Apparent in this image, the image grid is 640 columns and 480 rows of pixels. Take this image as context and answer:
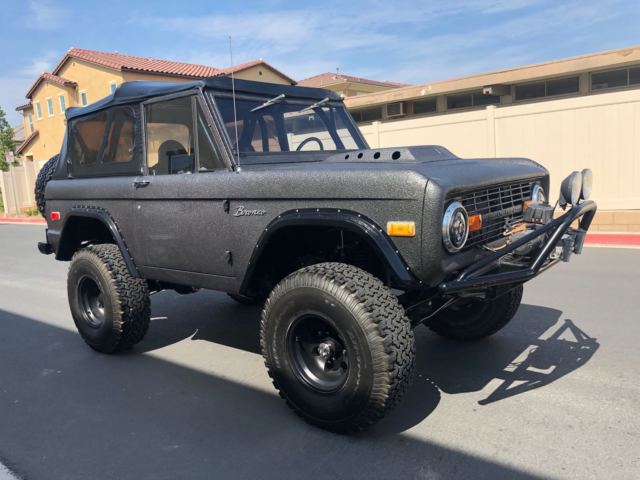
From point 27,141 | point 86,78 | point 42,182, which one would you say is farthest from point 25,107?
point 42,182

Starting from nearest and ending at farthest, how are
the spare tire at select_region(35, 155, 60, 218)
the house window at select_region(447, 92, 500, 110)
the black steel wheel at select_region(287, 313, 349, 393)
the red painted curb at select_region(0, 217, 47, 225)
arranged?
the black steel wheel at select_region(287, 313, 349, 393) → the spare tire at select_region(35, 155, 60, 218) → the house window at select_region(447, 92, 500, 110) → the red painted curb at select_region(0, 217, 47, 225)

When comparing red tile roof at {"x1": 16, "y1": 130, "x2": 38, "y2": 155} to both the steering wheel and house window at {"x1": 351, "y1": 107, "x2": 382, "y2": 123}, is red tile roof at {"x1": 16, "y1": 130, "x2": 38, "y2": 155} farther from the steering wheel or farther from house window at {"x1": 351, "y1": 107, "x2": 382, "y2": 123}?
the steering wheel

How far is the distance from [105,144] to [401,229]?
9.60 ft

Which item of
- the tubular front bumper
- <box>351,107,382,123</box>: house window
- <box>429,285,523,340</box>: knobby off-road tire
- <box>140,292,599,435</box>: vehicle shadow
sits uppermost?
<box>351,107,382,123</box>: house window

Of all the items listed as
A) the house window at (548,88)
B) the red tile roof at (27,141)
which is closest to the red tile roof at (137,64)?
the red tile roof at (27,141)

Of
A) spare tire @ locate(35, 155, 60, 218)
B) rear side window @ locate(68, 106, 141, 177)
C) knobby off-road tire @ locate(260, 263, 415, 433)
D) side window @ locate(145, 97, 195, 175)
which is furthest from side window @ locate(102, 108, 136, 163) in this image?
knobby off-road tire @ locate(260, 263, 415, 433)

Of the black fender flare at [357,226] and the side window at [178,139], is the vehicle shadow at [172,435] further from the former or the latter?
the side window at [178,139]

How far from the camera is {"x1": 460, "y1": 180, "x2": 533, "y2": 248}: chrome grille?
3.07 m

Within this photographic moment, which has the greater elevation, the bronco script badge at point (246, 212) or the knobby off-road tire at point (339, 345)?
the bronco script badge at point (246, 212)

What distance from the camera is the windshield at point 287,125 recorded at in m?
3.85

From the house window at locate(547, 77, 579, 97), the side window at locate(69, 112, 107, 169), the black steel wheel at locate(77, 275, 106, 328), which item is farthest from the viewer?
the house window at locate(547, 77, 579, 97)

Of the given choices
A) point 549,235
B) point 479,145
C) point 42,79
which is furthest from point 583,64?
point 42,79

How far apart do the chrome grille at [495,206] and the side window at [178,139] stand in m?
1.64

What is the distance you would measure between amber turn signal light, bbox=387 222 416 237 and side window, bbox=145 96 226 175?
4.49ft
